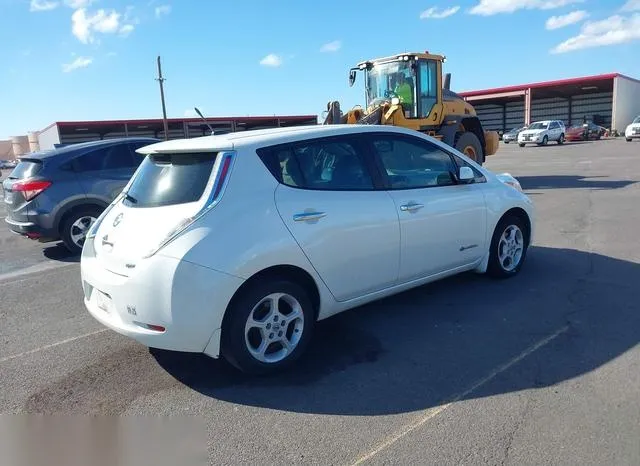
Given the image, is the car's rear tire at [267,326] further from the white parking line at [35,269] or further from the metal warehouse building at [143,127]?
the metal warehouse building at [143,127]

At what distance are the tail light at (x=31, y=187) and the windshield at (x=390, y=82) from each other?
29.6 feet

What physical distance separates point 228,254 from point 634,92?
5841cm

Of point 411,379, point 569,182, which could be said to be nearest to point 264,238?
point 411,379

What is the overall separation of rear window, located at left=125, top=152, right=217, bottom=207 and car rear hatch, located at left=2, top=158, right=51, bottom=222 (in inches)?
176

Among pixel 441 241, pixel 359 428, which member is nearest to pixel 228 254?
pixel 359 428

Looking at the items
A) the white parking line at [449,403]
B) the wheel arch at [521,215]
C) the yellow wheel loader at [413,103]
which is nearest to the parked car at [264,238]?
the wheel arch at [521,215]

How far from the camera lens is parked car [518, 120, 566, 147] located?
37125mm

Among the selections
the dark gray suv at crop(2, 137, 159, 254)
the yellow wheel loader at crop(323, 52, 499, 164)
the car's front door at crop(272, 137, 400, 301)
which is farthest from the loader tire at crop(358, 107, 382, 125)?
the car's front door at crop(272, 137, 400, 301)

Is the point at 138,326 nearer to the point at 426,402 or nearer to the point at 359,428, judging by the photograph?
the point at 359,428

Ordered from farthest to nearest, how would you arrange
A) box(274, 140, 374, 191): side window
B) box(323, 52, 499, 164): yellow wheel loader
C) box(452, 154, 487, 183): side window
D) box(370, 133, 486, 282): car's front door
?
1. box(323, 52, 499, 164): yellow wheel loader
2. box(452, 154, 487, 183): side window
3. box(370, 133, 486, 282): car's front door
4. box(274, 140, 374, 191): side window

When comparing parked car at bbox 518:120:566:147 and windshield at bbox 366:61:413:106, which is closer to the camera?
windshield at bbox 366:61:413:106

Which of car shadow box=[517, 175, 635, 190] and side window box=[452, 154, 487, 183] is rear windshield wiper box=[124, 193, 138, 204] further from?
car shadow box=[517, 175, 635, 190]

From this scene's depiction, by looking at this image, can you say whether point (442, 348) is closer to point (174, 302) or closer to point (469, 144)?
point (174, 302)

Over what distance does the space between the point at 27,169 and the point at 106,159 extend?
1.15 meters
